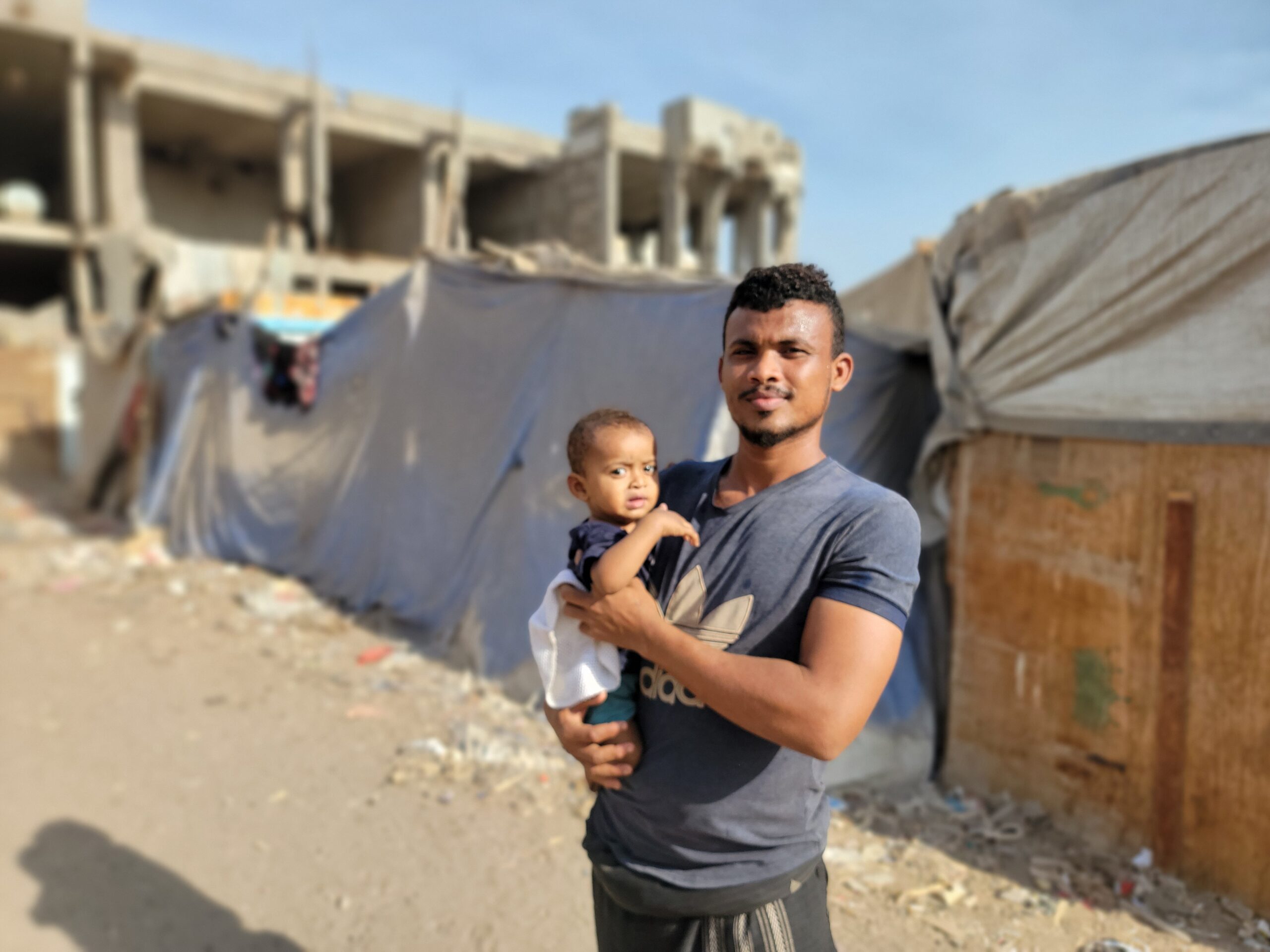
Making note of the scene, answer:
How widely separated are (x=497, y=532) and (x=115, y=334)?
32.8 feet

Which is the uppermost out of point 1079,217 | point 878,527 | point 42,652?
point 1079,217

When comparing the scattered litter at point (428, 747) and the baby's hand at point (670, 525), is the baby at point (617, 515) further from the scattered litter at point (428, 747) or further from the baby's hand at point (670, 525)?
the scattered litter at point (428, 747)

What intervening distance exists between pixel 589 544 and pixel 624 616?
0.19 metres

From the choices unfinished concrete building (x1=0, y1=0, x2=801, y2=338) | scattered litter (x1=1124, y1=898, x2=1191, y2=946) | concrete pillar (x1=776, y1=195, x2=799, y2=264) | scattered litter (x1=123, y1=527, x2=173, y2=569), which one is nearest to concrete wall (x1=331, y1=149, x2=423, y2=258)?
unfinished concrete building (x1=0, y1=0, x2=801, y2=338)

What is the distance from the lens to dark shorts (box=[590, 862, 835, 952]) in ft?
4.63

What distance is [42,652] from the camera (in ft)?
19.7

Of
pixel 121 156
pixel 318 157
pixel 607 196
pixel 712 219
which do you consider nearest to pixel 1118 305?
pixel 607 196

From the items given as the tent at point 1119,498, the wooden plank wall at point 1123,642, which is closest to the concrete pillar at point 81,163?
the tent at point 1119,498

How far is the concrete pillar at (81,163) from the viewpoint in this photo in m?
16.4

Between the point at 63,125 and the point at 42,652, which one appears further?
the point at 63,125

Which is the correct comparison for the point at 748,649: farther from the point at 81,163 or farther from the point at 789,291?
the point at 81,163

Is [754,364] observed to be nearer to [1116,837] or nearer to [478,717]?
[1116,837]

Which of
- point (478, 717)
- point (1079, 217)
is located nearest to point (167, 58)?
point (478, 717)

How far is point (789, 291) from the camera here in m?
1.43
